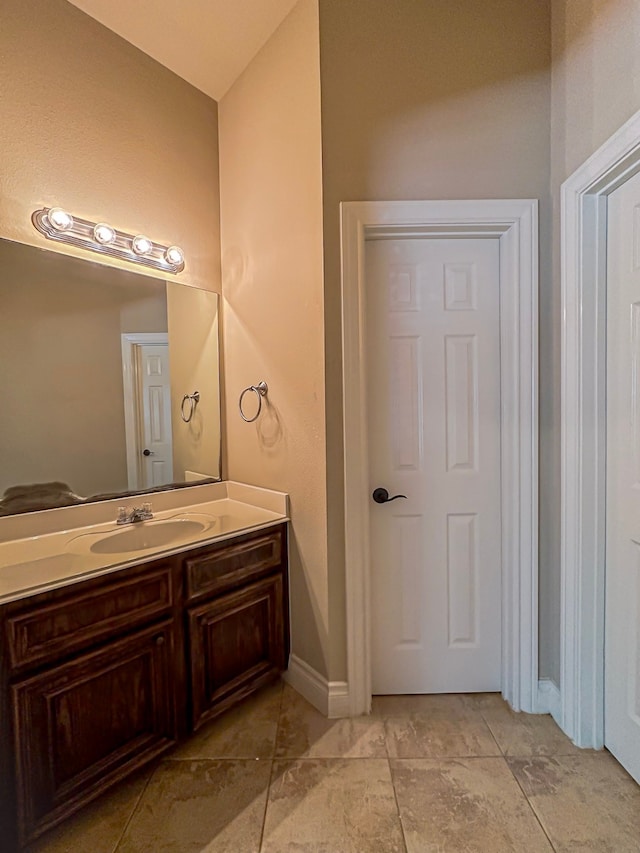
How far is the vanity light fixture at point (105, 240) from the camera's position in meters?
1.53

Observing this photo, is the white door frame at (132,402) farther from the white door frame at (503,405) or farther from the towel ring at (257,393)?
the white door frame at (503,405)

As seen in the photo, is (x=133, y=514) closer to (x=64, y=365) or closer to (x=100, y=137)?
(x=64, y=365)

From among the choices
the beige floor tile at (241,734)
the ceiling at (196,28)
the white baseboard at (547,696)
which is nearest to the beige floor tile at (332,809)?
the beige floor tile at (241,734)

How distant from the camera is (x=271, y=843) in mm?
1163

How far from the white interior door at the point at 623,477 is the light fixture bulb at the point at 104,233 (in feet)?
6.24

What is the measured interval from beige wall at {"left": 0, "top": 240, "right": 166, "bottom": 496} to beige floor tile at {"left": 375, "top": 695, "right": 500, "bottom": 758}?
4.91 ft

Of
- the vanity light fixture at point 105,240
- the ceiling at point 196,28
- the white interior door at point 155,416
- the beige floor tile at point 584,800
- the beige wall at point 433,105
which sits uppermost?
the ceiling at point 196,28

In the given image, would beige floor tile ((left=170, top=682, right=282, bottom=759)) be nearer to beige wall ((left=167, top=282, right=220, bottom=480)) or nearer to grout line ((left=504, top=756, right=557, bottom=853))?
grout line ((left=504, top=756, right=557, bottom=853))

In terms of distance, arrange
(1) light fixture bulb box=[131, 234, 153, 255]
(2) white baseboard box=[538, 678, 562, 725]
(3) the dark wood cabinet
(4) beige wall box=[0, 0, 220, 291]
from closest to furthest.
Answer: (3) the dark wood cabinet
(4) beige wall box=[0, 0, 220, 291]
(2) white baseboard box=[538, 678, 562, 725]
(1) light fixture bulb box=[131, 234, 153, 255]

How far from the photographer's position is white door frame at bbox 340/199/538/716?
5.10 ft

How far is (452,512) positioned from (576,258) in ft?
3.50

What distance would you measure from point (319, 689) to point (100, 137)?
2493 millimetres

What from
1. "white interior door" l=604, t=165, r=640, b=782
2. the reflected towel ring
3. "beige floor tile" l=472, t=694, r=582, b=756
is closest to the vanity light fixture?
the reflected towel ring

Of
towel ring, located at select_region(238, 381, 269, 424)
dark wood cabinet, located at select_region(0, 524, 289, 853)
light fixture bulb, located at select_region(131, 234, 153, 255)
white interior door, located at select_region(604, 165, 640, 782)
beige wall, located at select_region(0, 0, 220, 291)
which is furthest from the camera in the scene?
towel ring, located at select_region(238, 381, 269, 424)
